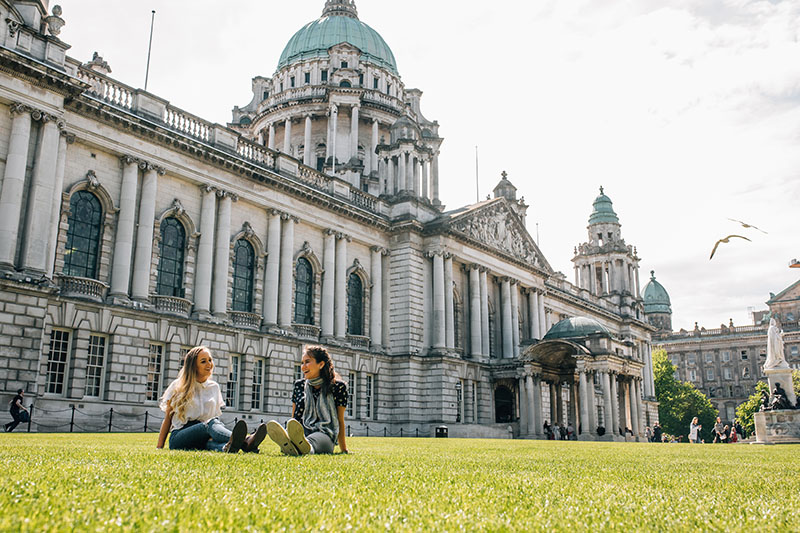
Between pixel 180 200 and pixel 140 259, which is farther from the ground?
pixel 180 200

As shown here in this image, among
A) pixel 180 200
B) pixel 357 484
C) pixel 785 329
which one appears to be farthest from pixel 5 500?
pixel 785 329

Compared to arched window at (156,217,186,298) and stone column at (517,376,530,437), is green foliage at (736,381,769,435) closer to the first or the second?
stone column at (517,376,530,437)

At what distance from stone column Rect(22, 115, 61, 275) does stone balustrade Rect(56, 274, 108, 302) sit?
1.60m

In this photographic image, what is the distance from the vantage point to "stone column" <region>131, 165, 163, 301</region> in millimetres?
28953

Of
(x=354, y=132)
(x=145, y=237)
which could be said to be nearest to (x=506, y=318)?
(x=354, y=132)

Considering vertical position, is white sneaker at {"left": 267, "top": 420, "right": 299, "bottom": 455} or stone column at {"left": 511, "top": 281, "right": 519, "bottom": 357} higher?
stone column at {"left": 511, "top": 281, "right": 519, "bottom": 357}

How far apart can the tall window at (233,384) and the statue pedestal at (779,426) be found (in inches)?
967

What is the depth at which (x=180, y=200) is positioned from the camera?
32.0 m

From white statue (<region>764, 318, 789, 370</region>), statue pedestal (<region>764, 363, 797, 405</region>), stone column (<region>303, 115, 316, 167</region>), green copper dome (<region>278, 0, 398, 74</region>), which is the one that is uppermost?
green copper dome (<region>278, 0, 398, 74</region>)

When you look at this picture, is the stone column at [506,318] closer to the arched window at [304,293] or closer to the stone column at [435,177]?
the stone column at [435,177]

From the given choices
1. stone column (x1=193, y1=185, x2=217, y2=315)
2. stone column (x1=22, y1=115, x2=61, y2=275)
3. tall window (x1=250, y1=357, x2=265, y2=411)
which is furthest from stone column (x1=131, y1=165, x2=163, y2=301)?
tall window (x1=250, y1=357, x2=265, y2=411)

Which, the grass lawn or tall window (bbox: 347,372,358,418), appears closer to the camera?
the grass lawn

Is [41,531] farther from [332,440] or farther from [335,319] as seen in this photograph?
[335,319]

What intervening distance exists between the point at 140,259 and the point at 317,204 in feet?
40.2
